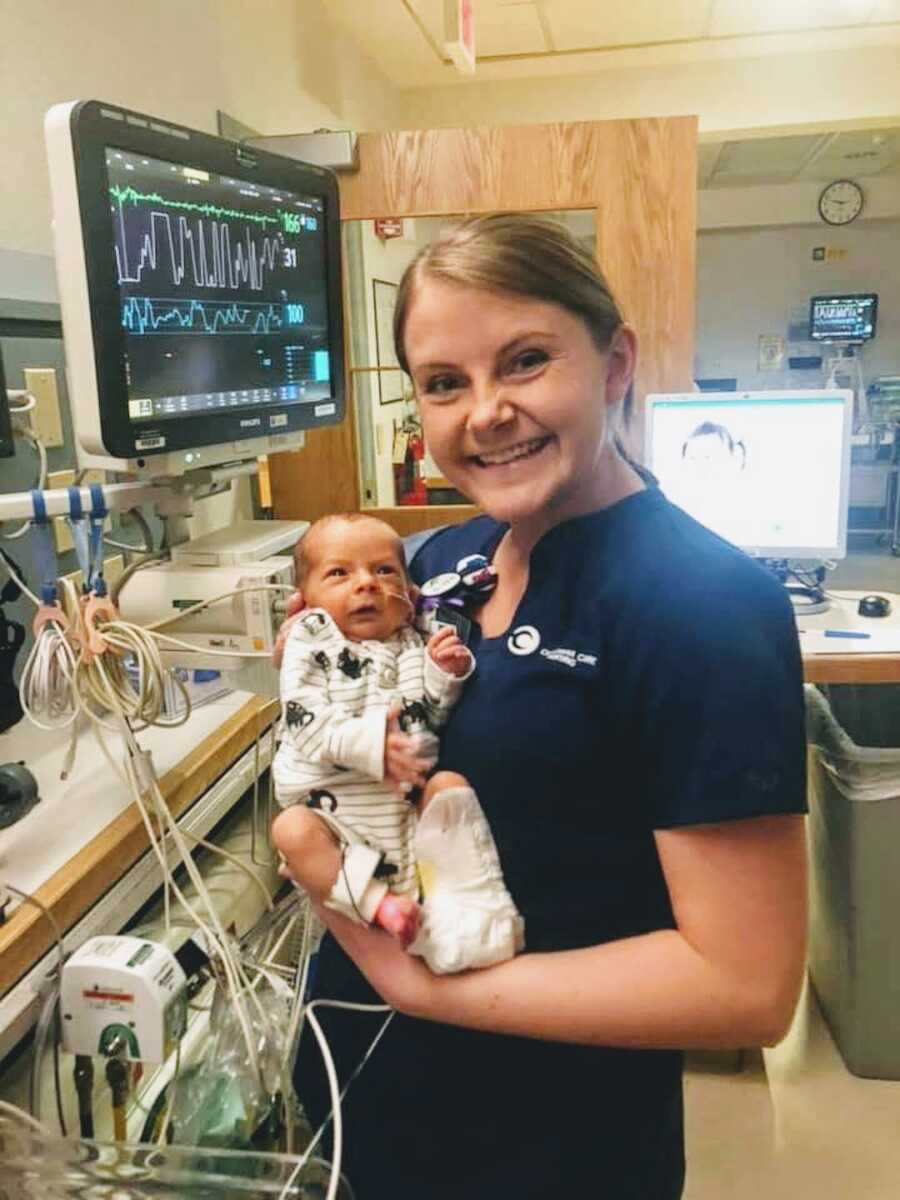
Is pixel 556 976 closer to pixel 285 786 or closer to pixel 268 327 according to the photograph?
pixel 285 786

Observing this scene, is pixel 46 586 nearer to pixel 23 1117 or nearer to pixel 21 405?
pixel 23 1117

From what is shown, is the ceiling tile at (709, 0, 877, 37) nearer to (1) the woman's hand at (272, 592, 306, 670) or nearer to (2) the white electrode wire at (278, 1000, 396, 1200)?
(1) the woman's hand at (272, 592, 306, 670)

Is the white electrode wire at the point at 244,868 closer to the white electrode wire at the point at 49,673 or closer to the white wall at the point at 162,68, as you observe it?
the white electrode wire at the point at 49,673

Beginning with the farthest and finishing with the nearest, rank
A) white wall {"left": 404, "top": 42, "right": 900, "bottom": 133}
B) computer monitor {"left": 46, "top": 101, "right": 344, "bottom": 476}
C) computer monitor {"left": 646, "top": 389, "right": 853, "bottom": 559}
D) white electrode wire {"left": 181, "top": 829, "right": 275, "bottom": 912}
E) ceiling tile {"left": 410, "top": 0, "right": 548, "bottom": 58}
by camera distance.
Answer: white wall {"left": 404, "top": 42, "right": 900, "bottom": 133}
ceiling tile {"left": 410, "top": 0, "right": 548, "bottom": 58}
computer monitor {"left": 646, "top": 389, "right": 853, "bottom": 559}
white electrode wire {"left": 181, "top": 829, "right": 275, "bottom": 912}
computer monitor {"left": 46, "top": 101, "right": 344, "bottom": 476}

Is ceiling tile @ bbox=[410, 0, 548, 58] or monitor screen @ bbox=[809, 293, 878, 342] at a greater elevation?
ceiling tile @ bbox=[410, 0, 548, 58]

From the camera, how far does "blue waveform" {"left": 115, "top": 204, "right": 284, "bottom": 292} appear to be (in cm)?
121

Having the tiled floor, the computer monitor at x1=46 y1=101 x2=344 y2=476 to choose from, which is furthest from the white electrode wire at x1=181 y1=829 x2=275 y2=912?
the tiled floor

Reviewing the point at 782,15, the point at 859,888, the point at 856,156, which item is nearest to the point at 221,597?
the point at 859,888

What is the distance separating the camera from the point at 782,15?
3.79 metres

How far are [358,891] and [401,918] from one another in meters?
0.06

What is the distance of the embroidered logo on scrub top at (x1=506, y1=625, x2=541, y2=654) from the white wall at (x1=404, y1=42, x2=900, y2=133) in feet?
13.4

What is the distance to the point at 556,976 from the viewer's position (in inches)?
29.3

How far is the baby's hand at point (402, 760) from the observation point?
0.90m

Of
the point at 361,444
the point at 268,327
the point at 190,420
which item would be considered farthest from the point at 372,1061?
the point at 361,444
